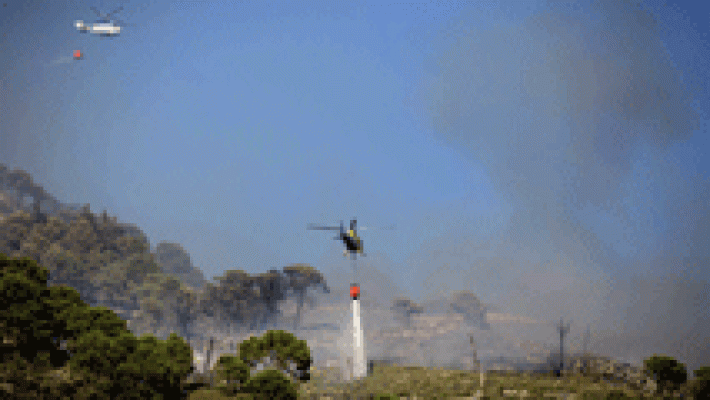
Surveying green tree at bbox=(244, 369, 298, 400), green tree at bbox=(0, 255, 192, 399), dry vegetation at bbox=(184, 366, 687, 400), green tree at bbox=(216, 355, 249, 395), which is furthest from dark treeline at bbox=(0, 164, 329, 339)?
green tree at bbox=(244, 369, 298, 400)

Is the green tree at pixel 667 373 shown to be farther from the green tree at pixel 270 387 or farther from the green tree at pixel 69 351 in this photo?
the green tree at pixel 69 351

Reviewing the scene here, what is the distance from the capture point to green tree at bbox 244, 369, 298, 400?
50000 millimetres

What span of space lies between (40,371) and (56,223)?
392 ft

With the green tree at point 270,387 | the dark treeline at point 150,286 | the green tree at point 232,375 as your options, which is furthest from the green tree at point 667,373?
the dark treeline at point 150,286

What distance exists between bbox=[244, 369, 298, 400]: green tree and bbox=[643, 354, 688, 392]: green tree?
40.3 metres

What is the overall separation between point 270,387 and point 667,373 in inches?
1672

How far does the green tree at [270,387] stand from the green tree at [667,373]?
40.3m

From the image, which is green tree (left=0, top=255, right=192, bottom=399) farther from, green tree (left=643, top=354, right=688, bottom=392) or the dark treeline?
the dark treeline

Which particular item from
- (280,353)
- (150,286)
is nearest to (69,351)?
(280,353)

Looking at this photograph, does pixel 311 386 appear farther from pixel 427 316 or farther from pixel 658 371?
pixel 427 316

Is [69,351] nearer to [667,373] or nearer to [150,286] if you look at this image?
[667,373]

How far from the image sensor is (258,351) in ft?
211

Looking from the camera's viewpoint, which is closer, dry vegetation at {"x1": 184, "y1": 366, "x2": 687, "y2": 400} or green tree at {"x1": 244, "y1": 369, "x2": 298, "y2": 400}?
green tree at {"x1": 244, "y1": 369, "x2": 298, "y2": 400}

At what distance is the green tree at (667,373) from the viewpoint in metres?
70.5
